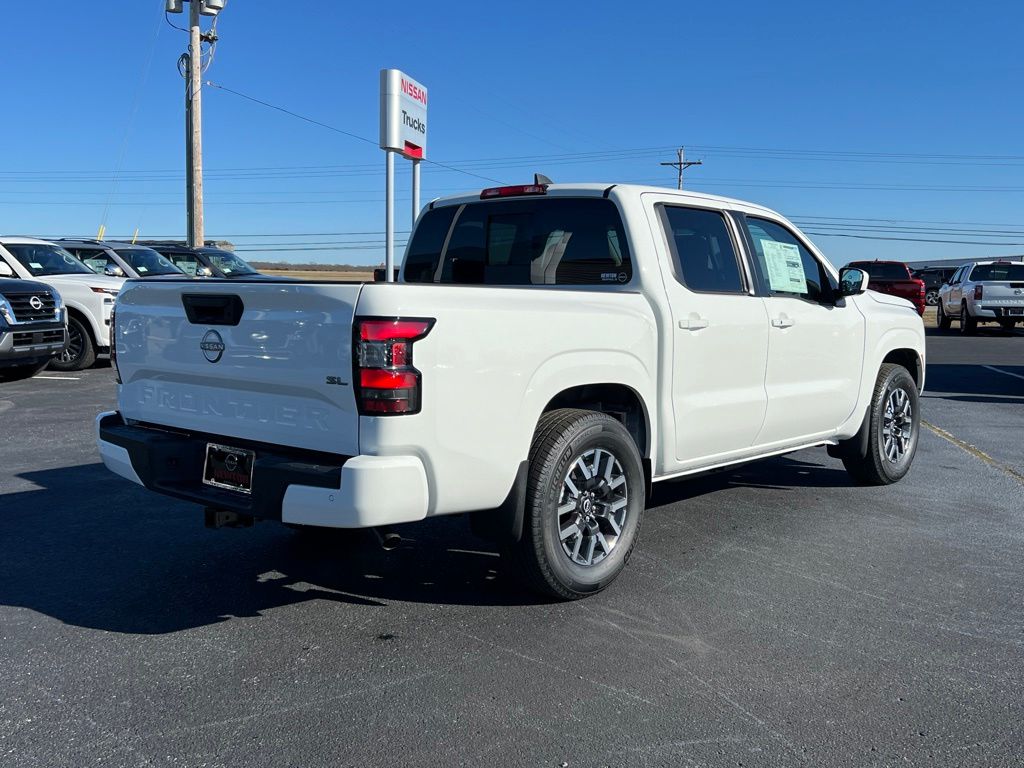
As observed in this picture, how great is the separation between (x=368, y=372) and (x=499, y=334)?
0.58m

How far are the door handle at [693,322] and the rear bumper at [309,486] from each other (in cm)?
180

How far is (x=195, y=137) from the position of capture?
22453 mm

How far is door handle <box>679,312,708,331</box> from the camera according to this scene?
470 centimetres

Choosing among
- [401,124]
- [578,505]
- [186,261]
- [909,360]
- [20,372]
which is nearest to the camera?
[578,505]

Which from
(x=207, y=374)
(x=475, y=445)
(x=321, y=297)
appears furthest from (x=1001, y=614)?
(x=207, y=374)

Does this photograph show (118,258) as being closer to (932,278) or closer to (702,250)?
(702,250)

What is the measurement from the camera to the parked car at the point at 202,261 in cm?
1836

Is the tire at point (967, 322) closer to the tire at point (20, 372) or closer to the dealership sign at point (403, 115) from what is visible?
the dealership sign at point (403, 115)

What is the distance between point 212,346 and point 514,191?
204 centimetres

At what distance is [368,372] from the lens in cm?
339

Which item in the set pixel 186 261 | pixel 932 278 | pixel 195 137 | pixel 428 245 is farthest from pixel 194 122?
pixel 932 278

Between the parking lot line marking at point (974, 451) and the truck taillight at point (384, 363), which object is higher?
the truck taillight at point (384, 363)

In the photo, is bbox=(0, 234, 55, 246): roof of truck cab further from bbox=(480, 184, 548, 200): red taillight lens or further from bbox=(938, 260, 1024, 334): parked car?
bbox=(938, 260, 1024, 334): parked car

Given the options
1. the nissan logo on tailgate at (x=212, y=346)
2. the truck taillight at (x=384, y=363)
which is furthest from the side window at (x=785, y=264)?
the nissan logo on tailgate at (x=212, y=346)
